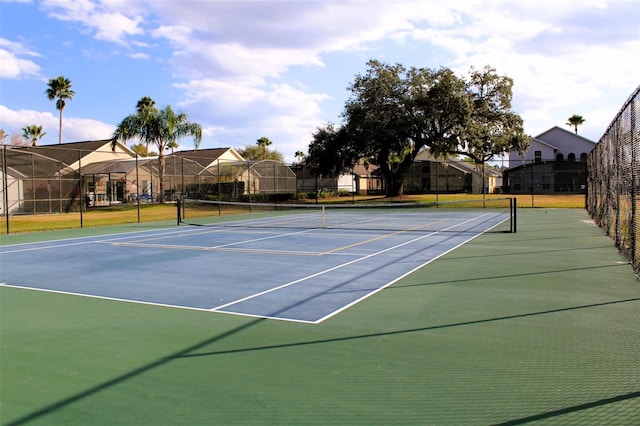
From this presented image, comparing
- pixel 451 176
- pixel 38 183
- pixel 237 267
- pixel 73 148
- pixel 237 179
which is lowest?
pixel 237 267

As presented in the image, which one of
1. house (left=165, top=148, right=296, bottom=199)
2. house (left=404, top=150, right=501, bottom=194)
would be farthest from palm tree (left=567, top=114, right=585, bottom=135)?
house (left=165, top=148, right=296, bottom=199)

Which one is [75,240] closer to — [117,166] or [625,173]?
Result: [625,173]

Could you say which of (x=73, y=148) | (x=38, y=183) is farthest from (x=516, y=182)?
(x=38, y=183)

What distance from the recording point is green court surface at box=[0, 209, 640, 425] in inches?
154

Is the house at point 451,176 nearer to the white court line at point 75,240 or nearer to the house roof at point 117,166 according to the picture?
the house roof at point 117,166

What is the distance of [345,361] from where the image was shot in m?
5.00

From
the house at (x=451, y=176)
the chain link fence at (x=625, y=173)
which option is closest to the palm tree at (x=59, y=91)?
the house at (x=451, y=176)

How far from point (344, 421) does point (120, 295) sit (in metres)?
5.68

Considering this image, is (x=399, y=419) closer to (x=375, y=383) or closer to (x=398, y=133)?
(x=375, y=383)

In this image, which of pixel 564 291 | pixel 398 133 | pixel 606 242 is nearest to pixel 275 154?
pixel 398 133

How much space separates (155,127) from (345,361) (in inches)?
1592

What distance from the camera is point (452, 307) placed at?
715 centimetres

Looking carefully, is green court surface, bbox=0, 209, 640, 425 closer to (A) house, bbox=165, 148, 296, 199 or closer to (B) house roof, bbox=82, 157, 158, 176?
(A) house, bbox=165, 148, 296, 199

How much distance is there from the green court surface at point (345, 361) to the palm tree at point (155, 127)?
35599mm
